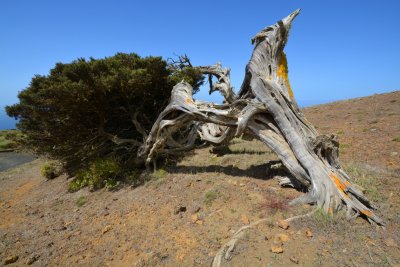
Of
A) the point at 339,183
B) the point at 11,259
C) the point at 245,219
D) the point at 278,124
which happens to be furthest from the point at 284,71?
the point at 11,259

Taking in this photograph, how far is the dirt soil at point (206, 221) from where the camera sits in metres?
4.03

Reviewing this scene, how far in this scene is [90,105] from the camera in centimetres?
866

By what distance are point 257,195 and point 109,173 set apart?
18.7 ft

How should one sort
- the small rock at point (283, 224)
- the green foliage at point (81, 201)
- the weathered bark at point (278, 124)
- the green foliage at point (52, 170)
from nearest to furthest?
the small rock at point (283, 224)
the weathered bark at point (278, 124)
the green foliage at point (81, 201)
the green foliage at point (52, 170)

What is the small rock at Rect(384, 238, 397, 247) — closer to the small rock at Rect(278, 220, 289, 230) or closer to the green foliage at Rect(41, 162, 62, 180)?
the small rock at Rect(278, 220, 289, 230)

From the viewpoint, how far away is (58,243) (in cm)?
536

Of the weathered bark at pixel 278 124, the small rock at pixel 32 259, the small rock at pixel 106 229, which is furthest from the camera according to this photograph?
the small rock at pixel 106 229

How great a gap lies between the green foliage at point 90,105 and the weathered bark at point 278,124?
1713 millimetres

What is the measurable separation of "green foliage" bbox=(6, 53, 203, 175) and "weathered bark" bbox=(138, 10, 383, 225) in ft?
5.62

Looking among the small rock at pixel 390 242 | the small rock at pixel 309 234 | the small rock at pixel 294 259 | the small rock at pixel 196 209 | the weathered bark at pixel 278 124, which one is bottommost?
the small rock at pixel 390 242

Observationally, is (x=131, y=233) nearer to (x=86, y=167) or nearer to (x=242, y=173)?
(x=242, y=173)

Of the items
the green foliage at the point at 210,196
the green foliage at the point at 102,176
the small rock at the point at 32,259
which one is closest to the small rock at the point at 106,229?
the small rock at the point at 32,259

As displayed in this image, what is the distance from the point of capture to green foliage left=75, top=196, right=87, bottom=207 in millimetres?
7725

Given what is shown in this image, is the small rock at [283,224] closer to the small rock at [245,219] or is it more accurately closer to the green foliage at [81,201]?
the small rock at [245,219]
